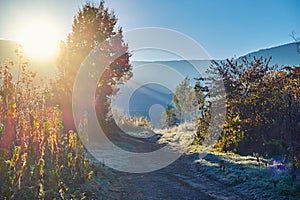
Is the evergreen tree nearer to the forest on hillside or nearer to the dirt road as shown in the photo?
the forest on hillside

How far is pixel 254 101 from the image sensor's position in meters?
12.8

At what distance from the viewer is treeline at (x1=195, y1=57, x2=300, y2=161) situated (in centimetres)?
1135

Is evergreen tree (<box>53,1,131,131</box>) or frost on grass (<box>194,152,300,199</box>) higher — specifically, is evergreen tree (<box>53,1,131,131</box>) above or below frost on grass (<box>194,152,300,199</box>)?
above

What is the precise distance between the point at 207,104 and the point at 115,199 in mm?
11117

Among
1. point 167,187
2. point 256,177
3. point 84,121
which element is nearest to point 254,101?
point 256,177

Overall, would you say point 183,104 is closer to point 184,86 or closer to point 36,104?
point 184,86

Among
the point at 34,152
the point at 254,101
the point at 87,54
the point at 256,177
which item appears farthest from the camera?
the point at 87,54

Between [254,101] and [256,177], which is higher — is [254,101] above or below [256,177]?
above

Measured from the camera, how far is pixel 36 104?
7832 mm

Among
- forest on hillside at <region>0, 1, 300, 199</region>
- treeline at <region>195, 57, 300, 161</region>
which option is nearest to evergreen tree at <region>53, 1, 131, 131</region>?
forest on hillside at <region>0, 1, 300, 199</region>

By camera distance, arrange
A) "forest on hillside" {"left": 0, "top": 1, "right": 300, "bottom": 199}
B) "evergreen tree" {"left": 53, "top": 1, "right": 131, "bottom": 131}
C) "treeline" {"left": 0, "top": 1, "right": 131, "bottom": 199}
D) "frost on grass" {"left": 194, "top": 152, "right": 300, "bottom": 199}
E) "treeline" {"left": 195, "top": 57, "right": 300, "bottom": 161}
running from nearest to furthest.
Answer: "treeline" {"left": 0, "top": 1, "right": 131, "bottom": 199}, "forest on hillside" {"left": 0, "top": 1, "right": 300, "bottom": 199}, "frost on grass" {"left": 194, "top": 152, "right": 300, "bottom": 199}, "treeline" {"left": 195, "top": 57, "right": 300, "bottom": 161}, "evergreen tree" {"left": 53, "top": 1, "right": 131, "bottom": 131}

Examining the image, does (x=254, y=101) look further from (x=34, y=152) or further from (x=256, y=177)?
(x=34, y=152)

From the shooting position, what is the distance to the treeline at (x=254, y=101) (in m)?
11.4

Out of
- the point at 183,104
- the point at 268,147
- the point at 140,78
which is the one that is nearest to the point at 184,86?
the point at 183,104
